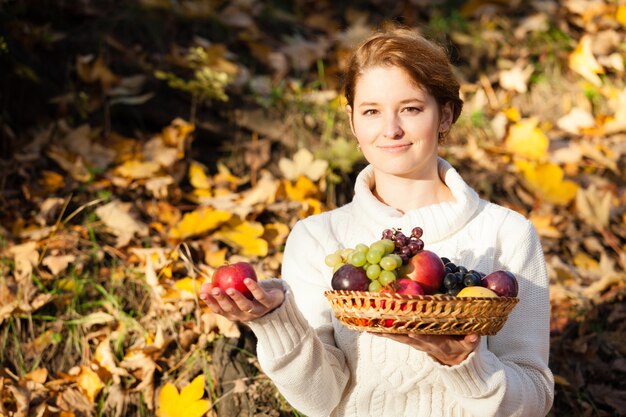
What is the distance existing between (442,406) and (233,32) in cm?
342

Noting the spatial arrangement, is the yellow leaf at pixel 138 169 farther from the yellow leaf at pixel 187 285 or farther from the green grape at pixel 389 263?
the green grape at pixel 389 263

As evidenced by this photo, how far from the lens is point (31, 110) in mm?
4301

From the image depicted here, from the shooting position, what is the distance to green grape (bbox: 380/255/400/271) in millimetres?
1973

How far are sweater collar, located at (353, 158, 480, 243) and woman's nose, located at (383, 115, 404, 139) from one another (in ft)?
0.80

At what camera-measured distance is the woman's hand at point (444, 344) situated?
196cm

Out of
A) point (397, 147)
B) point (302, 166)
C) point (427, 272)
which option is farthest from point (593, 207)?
point (427, 272)

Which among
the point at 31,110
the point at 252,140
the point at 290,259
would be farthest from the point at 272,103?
the point at 290,259

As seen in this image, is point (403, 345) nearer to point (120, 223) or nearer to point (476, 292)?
point (476, 292)

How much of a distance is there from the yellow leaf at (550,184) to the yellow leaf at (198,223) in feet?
5.92

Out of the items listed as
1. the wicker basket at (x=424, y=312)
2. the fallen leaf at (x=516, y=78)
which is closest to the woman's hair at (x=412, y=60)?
the wicker basket at (x=424, y=312)

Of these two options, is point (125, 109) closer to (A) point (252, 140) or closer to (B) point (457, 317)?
(A) point (252, 140)

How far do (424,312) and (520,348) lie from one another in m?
0.66

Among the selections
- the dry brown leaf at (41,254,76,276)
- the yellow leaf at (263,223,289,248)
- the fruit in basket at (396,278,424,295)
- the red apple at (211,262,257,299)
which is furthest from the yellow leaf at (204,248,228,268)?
the fruit in basket at (396,278,424,295)

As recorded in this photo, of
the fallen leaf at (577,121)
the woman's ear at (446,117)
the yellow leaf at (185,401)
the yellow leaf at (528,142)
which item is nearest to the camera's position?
the woman's ear at (446,117)
